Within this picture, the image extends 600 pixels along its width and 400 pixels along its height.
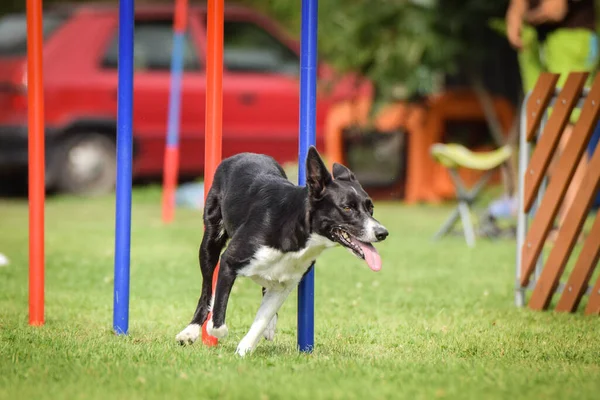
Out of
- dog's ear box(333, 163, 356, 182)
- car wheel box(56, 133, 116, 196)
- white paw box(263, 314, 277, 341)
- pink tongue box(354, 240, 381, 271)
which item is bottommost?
car wheel box(56, 133, 116, 196)

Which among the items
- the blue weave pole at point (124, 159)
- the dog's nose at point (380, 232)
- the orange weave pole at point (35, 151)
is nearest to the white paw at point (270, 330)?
the blue weave pole at point (124, 159)

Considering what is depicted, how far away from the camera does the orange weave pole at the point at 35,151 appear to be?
5.70 m

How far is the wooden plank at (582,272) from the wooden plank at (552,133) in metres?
0.51

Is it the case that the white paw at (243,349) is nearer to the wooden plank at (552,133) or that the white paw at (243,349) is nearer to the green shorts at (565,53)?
the wooden plank at (552,133)

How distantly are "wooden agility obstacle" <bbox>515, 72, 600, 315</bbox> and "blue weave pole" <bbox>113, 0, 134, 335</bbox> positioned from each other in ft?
9.25

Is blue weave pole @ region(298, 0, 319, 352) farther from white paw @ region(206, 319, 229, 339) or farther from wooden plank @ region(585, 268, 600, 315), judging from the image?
wooden plank @ region(585, 268, 600, 315)

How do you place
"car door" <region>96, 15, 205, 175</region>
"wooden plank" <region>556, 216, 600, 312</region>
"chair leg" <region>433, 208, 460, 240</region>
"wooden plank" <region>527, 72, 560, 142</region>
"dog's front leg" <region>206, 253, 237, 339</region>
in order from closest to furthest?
"dog's front leg" <region>206, 253, 237, 339</region> < "wooden plank" <region>556, 216, 600, 312</region> < "wooden plank" <region>527, 72, 560, 142</region> < "chair leg" <region>433, 208, 460, 240</region> < "car door" <region>96, 15, 205, 175</region>

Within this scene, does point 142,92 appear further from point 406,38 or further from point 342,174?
point 342,174

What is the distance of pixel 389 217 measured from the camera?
41.4ft

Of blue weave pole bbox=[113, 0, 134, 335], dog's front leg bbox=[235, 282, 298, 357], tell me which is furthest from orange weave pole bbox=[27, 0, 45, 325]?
dog's front leg bbox=[235, 282, 298, 357]

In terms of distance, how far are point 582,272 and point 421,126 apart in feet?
26.3

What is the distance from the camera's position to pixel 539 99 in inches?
271

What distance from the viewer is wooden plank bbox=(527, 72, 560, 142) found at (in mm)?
6805

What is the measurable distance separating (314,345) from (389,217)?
7.24 m
